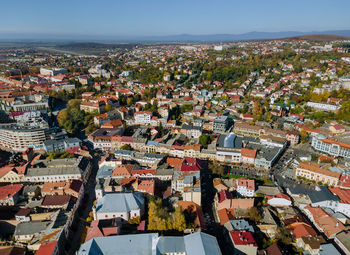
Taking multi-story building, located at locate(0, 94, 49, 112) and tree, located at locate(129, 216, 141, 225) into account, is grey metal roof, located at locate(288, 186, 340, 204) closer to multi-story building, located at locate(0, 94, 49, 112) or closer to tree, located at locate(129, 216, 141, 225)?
tree, located at locate(129, 216, 141, 225)

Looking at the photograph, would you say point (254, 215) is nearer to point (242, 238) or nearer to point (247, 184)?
point (242, 238)

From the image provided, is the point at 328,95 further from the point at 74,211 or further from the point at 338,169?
the point at 74,211

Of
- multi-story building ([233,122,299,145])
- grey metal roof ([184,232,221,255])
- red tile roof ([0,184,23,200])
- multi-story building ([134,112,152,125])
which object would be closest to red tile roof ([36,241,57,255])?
red tile roof ([0,184,23,200])

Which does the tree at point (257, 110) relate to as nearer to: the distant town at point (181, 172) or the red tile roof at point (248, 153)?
the distant town at point (181, 172)

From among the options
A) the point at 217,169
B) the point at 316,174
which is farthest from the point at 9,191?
the point at 316,174

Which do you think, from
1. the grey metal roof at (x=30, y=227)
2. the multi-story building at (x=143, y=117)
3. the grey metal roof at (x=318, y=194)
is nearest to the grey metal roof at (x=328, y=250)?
the grey metal roof at (x=318, y=194)

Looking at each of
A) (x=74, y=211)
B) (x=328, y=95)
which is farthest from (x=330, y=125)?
(x=74, y=211)
